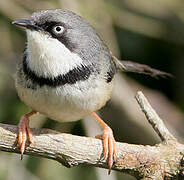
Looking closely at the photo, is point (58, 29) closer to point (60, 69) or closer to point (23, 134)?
point (60, 69)

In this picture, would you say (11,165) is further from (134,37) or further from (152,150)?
(134,37)

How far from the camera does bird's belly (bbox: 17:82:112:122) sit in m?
4.91

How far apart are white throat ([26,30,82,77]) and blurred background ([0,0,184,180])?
2155mm

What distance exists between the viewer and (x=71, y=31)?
4.95m

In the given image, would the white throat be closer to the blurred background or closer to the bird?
the bird

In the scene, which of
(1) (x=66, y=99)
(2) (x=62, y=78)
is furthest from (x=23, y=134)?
(2) (x=62, y=78)

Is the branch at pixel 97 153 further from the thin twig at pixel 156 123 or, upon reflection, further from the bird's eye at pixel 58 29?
the bird's eye at pixel 58 29

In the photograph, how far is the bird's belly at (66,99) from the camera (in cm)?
491

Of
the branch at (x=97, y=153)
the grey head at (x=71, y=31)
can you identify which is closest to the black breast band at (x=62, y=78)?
the grey head at (x=71, y=31)

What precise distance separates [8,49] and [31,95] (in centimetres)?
290

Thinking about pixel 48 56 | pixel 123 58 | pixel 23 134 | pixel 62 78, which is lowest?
pixel 123 58

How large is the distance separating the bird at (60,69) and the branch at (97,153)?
81mm

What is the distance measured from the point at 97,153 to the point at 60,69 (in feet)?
3.00

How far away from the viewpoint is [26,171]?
6625mm
